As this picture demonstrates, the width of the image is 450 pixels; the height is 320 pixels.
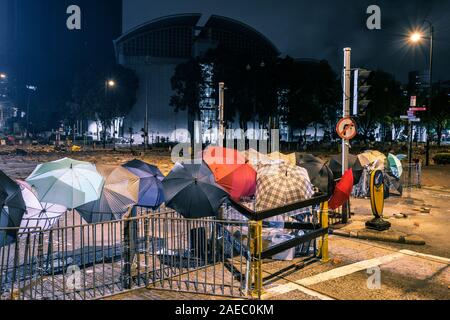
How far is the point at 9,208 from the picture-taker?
6.10 m

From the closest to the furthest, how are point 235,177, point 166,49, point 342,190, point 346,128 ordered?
point 235,177, point 342,190, point 346,128, point 166,49

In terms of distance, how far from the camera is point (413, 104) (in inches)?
894

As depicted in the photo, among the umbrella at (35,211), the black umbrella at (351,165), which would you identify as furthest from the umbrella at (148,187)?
the black umbrella at (351,165)

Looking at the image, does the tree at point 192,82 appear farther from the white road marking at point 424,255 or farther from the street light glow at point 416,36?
the white road marking at point 424,255

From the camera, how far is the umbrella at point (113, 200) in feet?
24.6

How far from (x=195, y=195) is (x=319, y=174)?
4339mm

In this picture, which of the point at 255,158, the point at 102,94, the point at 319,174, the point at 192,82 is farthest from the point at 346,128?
the point at 102,94

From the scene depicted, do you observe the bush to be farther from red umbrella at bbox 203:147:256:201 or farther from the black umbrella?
red umbrella at bbox 203:147:256:201

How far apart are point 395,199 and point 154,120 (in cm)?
6088

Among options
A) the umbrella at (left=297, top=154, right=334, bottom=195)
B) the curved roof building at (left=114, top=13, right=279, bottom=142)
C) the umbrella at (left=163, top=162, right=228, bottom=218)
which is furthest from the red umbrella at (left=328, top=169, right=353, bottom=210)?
the curved roof building at (left=114, top=13, right=279, bottom=142)

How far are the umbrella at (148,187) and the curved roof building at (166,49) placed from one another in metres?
57.7

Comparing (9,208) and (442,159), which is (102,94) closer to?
(442,159)

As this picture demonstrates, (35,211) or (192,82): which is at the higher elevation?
(192,82)
